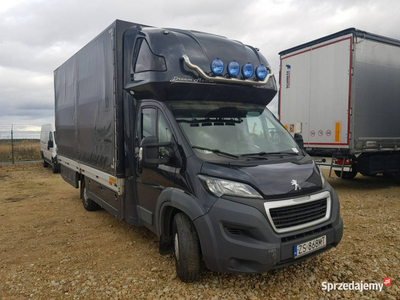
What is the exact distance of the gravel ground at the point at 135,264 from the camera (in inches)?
134

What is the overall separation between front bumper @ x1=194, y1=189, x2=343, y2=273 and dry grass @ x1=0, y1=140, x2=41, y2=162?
20.7 m

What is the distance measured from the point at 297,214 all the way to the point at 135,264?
2.23m

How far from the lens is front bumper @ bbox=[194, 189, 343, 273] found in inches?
118

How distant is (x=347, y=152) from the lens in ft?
26.8

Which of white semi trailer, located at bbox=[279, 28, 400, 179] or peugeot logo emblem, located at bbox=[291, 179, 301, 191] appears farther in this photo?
white semi trailer, located at bbox=[279, 28, 400, 179]

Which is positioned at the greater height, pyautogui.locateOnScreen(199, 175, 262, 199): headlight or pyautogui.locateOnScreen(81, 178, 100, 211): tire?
pyautogui.locateOnScreen(199, 175, 262, 199): headlight

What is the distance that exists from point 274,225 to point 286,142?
1.43 meters

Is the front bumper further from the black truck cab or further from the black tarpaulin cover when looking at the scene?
the black tarpaulin cover

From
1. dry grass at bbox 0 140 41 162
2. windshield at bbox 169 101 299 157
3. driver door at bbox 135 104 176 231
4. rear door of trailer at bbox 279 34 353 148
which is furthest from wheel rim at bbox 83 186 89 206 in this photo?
dry grass at bbox 0 140 41 162

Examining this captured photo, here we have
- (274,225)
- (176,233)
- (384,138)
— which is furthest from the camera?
(384,138)

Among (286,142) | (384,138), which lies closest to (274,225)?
(286,142)

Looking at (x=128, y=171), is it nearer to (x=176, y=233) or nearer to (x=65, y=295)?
(x=176, y=233)

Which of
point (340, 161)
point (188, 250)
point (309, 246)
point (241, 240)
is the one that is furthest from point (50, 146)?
point (309, 246)
